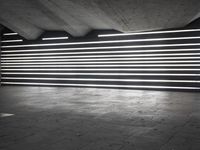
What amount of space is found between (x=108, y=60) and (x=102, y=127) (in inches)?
285

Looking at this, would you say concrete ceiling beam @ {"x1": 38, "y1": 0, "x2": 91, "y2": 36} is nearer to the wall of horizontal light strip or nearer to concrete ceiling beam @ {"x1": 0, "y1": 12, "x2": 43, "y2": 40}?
the wall of horizontal light strip

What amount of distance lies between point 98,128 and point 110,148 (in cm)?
110

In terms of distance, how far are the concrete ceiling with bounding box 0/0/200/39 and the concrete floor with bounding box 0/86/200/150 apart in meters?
2.79

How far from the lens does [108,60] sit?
11789mm

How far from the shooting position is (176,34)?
1017cm

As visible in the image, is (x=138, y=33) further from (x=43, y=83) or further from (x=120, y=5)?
(x=43, y=83)

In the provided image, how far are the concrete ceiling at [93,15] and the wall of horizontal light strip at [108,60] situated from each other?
25.9 inches

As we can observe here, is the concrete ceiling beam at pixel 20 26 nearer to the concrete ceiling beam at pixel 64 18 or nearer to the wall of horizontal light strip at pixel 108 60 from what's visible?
the wall of horizontal light strip at pixel 108 60

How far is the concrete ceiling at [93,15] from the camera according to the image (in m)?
7.29

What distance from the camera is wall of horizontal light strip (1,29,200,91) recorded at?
33.4 feet

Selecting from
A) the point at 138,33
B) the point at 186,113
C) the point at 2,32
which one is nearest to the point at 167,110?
the point at 186,113

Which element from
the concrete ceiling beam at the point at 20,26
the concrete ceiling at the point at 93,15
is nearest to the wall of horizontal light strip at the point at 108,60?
the concrete ceiling beam at the point at 20,26

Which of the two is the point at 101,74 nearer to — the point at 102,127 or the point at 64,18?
the point at 64,18

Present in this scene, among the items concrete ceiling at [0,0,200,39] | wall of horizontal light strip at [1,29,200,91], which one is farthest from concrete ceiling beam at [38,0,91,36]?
wall of horizontal light strip at [1,29,200,91]
